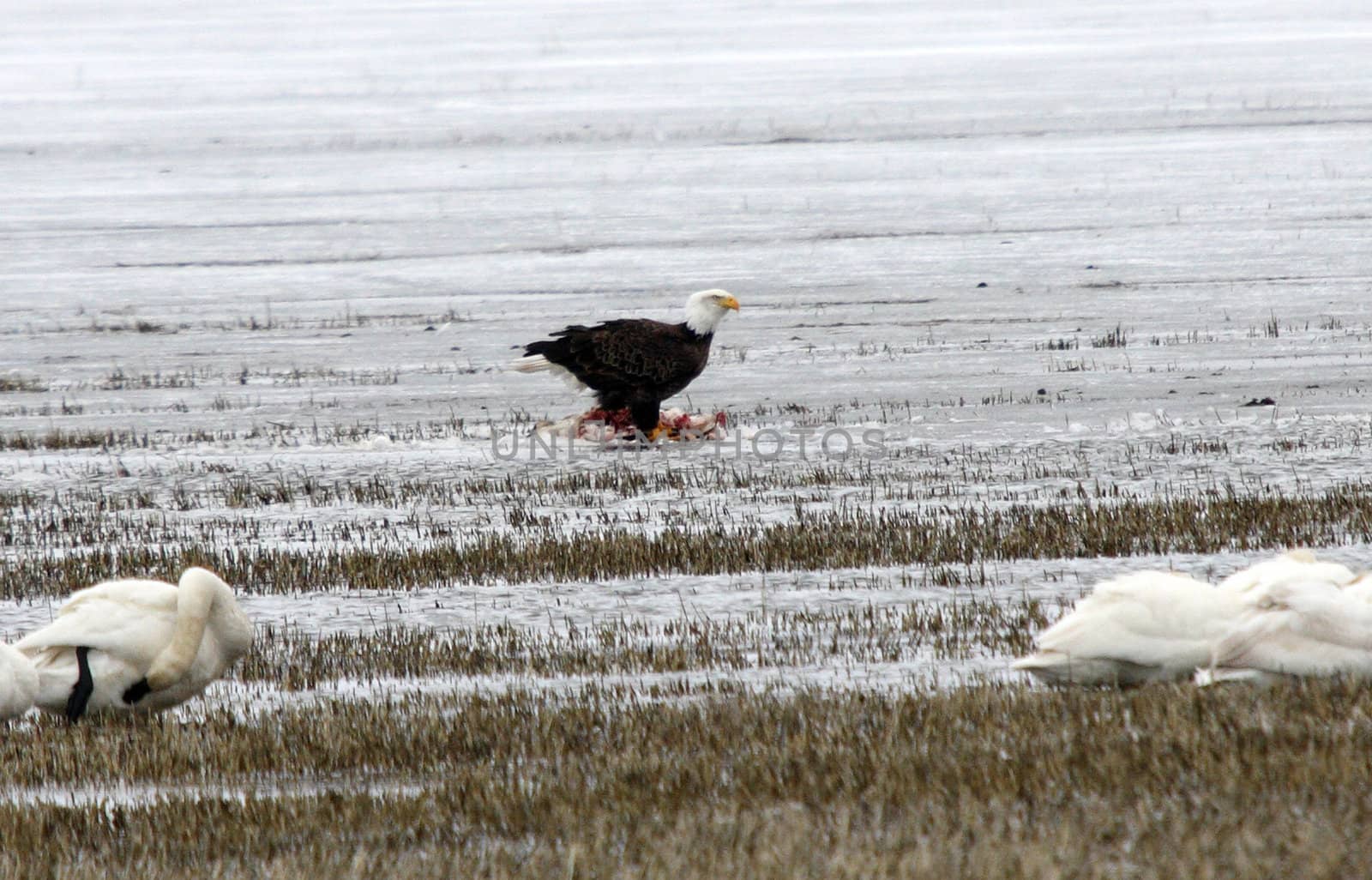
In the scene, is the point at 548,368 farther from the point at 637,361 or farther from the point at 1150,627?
the point at 1150,627

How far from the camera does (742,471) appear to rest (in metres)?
12.1

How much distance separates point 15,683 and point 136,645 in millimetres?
440

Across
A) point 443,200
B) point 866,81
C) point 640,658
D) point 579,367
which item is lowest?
point 640,658

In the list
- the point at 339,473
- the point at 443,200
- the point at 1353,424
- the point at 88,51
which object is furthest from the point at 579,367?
the point at 88,51

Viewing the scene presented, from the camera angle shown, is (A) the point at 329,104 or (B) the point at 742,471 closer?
(B) the point at 742,471

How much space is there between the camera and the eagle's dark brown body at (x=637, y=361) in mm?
13570

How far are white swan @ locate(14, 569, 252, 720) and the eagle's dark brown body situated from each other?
23.6ft

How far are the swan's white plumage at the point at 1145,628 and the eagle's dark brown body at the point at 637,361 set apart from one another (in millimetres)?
7990

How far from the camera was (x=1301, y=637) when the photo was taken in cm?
548

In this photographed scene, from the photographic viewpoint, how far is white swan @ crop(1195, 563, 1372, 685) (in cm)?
543

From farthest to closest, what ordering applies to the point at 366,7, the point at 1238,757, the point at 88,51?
the point at 366,7 < the point at 88,51 < the point at 1238,757

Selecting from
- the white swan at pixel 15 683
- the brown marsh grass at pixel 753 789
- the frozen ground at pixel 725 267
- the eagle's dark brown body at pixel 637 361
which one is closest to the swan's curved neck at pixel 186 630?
the brown marsh grass at pixel 753 789

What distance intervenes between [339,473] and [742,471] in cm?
282

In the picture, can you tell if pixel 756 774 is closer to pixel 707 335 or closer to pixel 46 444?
pixel 707 335
